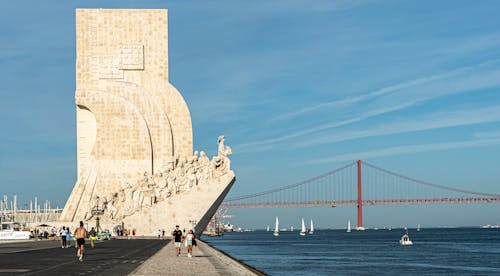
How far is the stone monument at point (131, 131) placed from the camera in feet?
129

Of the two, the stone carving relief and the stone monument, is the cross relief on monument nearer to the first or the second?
the stone monument

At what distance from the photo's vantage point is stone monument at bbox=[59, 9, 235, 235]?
3938 cm

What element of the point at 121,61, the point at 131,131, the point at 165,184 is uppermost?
the point at 121,61

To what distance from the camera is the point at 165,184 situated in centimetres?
3931

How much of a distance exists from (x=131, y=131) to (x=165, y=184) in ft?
16.3

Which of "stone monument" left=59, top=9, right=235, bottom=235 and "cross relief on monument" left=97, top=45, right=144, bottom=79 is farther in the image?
"cross relief on monument" left=97, top=45, right=144, bottom=79

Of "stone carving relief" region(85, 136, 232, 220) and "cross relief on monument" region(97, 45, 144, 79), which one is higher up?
"cross relief on monument" region(97, 45, 144, 79)

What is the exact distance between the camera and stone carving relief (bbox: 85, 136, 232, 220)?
128ft

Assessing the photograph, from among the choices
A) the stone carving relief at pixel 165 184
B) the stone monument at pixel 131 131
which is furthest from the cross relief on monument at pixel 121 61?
the stone carving relief at pixel 165 184

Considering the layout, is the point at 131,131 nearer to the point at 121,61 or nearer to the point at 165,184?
the point at 121,61

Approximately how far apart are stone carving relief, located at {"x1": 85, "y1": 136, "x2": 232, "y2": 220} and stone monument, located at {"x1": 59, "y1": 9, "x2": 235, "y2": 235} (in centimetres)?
5

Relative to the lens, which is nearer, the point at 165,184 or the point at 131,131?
the point at 165,184

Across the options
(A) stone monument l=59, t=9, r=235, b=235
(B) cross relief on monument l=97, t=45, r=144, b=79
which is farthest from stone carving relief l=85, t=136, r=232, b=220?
(B) cross relief on monument l=97, t=45, r=144, b=79

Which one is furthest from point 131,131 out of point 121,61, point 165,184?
point 165,184
